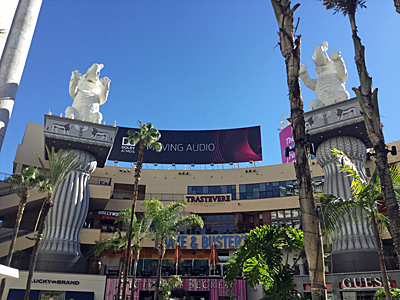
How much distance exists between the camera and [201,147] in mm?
50469

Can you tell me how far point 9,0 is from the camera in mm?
8812

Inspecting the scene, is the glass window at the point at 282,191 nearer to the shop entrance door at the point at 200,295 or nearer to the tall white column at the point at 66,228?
the shop entrance door at the point at 200,295

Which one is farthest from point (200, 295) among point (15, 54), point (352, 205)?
point (15, 54)

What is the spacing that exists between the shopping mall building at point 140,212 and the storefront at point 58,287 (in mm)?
78

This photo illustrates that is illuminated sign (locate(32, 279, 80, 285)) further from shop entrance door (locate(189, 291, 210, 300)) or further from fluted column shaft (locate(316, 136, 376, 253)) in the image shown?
fluted column shaft (locate(316, 136, 376, 253))

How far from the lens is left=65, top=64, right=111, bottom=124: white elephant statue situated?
33.3 metres

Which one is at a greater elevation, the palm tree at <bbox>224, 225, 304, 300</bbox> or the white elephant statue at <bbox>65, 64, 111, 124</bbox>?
the white elephant statue at <bbox>65, 64, 111, 124</bbox>

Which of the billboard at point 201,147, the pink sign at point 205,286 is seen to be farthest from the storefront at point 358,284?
the billboard at point 201,147

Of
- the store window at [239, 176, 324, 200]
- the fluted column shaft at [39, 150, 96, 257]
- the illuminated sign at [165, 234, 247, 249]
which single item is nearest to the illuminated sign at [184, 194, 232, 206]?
the store window at [239, 176, 324, 200]

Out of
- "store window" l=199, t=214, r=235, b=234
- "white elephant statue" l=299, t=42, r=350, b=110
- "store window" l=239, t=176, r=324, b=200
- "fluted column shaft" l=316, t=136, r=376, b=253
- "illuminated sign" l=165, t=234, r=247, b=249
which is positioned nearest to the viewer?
"fluted column shaft" l=316, t=136, r=376, b=253

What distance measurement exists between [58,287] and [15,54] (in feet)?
80.5

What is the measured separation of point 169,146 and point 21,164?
20074 mm

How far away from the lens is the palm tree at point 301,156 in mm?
7320

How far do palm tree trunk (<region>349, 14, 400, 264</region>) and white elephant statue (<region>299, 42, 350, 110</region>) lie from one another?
20.4 metres
